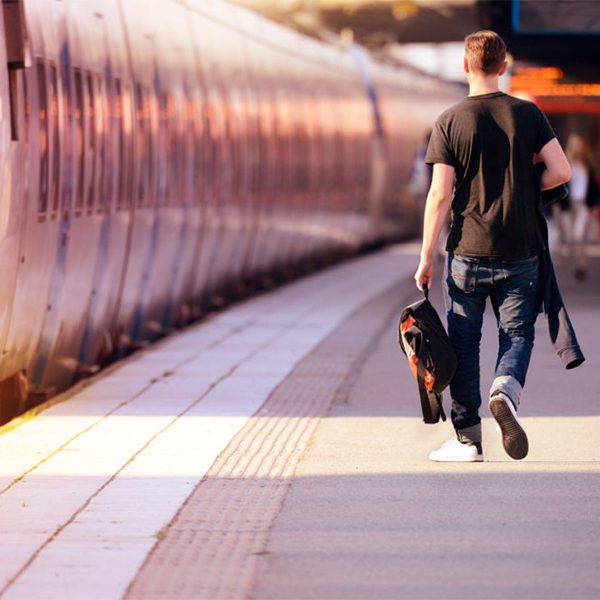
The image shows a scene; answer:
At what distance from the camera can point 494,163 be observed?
26.8 ft

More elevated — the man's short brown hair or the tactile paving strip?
Answer: the man's short brown hair

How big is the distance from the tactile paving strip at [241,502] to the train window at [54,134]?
65.7 inches

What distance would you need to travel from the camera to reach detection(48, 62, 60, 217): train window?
10.9 metres

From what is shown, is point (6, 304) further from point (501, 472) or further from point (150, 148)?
point (150, 148)

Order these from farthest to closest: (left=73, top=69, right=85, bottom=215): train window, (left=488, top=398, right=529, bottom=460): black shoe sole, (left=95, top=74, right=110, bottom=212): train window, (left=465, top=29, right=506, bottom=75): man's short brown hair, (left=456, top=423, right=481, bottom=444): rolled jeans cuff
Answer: (left=95, top=74, right=110, bottom=212): train window < (left=73, top=69, right=85, bottom=215): train window < (left=456, top=423, right=481, bottom=444): rolled jeans cuff < (left=465, top=29, right=506, bottom=75): man's short brown hair < (left=488, top=398, right=529, bottom=460): black shoe sole

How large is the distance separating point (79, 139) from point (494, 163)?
4.24 meters

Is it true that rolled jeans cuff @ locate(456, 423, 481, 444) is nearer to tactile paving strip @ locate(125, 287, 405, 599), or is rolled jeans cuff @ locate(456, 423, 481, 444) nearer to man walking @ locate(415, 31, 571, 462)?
man walking @ locate(415, 31, 571, 462)

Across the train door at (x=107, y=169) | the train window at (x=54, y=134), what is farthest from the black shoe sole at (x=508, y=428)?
the train door at (x=107, y=169)

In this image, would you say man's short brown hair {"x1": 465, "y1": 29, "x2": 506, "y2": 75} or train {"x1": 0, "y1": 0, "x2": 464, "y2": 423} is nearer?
man's short brown hair {"x1": 465, "y1": 29, "x2": 506, "y2": 75}

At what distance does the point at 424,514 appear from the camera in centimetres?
716

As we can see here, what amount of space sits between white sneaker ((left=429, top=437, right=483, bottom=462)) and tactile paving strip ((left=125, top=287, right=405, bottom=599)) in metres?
0.64

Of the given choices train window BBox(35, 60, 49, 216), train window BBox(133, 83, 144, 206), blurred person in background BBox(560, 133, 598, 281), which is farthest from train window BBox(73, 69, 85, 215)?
blurred person in background BBox(560, 133, 598, 281)

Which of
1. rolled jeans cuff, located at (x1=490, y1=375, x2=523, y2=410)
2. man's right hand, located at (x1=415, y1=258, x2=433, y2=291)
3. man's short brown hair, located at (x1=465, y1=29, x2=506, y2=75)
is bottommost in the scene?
rolled jeans cuff, located at (x1=490, y1=375, x2=523, y2=410)

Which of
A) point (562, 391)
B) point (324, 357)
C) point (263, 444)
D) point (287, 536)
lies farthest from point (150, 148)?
point (287, 536)
